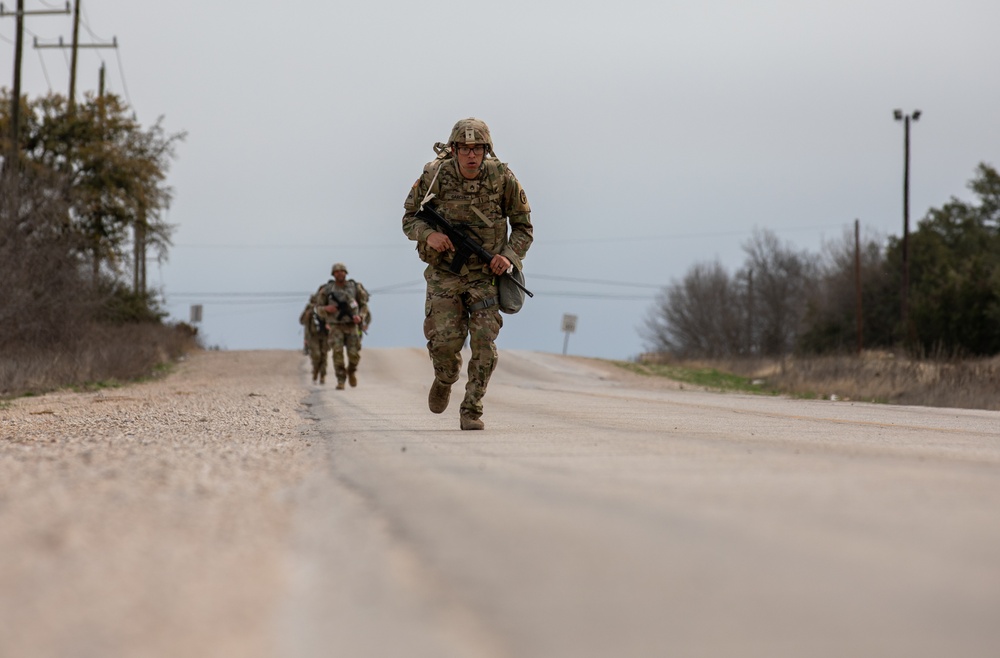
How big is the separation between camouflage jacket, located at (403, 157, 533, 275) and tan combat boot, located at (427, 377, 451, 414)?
1096 mm

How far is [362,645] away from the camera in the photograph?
2441 millimetres

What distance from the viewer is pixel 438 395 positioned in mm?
9930

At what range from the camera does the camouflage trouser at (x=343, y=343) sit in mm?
20984

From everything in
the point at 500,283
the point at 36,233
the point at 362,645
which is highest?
the point at 36,233

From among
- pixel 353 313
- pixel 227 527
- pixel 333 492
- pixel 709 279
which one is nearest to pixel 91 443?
pixel 333 492

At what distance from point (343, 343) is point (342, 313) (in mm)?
571

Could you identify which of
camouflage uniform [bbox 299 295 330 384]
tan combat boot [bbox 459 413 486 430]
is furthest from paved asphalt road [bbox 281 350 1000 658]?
camouflage uniform [bbox 299 295 330 384]

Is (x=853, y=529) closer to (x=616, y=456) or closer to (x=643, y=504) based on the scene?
A: (x=643, y=504)

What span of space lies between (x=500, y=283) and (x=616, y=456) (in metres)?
3.72

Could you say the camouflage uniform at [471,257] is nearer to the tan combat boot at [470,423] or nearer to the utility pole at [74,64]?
the tan combat boot at [470,423]

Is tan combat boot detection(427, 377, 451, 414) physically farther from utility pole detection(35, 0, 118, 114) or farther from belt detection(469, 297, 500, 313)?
utility pole detection(35, 0, 118, 114)

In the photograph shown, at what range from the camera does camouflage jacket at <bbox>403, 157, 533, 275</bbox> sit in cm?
916

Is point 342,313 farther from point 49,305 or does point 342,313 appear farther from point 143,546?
point 143,546

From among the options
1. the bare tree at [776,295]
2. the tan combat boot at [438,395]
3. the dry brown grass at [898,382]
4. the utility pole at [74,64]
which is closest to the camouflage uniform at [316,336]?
the dry brown grass at [898,382]
